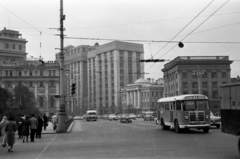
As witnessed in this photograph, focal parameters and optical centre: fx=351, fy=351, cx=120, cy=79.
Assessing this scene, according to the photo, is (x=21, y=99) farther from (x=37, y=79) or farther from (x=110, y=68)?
(x=37, y=79)

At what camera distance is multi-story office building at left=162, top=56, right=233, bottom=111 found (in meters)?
92.2

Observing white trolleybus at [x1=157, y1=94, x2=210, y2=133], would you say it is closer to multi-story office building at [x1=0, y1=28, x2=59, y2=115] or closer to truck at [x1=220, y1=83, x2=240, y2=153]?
truck at [x1=220, y1=83, x2=240, y2=153]

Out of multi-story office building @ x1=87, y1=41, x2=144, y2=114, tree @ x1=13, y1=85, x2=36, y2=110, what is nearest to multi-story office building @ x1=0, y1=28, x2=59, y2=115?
multi-story office building @ x1=87, y1=41, x2=144, y2=114

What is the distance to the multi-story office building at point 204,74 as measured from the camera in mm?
92250

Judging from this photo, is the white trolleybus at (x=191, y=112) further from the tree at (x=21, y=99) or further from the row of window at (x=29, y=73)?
the row of window at (x=29, y=73)

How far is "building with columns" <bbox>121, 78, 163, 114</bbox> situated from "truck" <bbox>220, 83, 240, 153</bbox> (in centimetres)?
11463

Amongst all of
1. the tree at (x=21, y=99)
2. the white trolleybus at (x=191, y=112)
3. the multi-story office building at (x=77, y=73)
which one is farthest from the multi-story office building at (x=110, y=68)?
the white trolleybus at (x=191, y=112)

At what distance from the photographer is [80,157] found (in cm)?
1364

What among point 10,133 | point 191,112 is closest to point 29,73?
point 191,112

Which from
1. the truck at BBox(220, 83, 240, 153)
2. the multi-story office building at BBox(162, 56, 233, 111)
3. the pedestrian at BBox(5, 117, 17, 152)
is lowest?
the pedestrian at BBox(5, 117, 17, 152)

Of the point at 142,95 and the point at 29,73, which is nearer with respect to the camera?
the point at 29,73

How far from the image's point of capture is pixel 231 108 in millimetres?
13945

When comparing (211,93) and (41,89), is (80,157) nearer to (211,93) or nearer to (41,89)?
(211,93)

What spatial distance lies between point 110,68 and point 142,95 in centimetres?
6109
